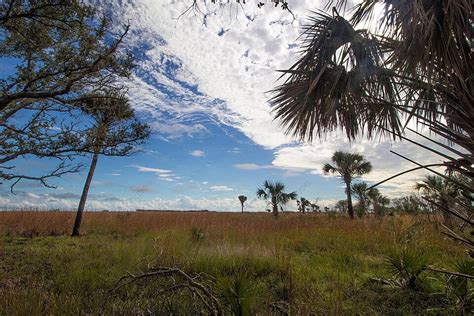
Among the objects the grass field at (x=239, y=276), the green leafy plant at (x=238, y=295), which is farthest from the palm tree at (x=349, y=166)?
the green leafy plant at (x=238, y=295)

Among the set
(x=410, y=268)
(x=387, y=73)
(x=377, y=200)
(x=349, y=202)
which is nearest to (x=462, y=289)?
(x=410, y=268)

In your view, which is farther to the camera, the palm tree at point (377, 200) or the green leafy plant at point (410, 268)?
the palm tree at point (377, 200)

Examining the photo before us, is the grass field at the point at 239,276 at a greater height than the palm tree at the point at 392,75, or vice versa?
the palm tree at the point at 392,75

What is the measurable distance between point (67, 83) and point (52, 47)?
3.62ft

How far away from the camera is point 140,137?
27.4ft

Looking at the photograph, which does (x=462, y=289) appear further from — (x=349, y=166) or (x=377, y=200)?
(x=377, y=200)

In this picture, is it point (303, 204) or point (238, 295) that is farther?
point (303, 204)

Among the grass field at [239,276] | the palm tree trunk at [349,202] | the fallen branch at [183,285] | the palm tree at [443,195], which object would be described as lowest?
the grass field at [239,276]

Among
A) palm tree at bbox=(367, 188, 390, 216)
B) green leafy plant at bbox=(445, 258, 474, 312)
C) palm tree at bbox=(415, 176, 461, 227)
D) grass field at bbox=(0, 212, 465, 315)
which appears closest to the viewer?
palm tree at bbox=(415, 176, 461, 227)

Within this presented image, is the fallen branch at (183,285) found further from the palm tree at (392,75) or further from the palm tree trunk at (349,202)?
the palm tree trunk at (349,202)

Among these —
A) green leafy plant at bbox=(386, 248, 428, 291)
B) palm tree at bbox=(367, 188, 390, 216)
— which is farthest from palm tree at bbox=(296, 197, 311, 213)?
green leafy plant at bbox=(386, 248, 428, 291)

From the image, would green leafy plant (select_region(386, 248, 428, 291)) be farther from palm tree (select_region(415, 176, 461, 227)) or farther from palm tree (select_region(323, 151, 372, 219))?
palm tree (select_region(323, 151, 372, 219))

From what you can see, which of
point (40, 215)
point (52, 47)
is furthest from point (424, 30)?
point (40, 215)

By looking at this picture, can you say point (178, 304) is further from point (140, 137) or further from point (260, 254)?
point (140, 137)
